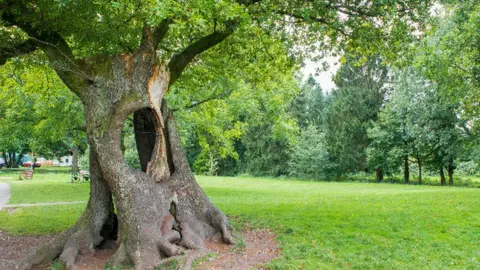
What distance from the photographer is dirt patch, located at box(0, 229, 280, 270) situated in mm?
8141

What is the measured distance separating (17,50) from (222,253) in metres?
6.53

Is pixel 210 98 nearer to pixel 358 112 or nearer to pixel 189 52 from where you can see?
pixel 189 52

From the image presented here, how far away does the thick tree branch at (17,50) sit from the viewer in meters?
9.52

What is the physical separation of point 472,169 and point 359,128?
36.0 ft

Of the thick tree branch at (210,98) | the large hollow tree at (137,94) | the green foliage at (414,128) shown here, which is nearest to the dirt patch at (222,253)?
the large hollow tree at (137,94)

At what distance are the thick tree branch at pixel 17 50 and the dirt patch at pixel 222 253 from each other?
4571 millimetres

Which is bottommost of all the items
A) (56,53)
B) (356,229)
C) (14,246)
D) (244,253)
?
(14,246)

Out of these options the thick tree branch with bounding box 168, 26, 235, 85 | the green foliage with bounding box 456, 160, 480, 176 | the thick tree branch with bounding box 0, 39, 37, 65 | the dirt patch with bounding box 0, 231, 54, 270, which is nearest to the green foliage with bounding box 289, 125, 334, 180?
the green foliage with bounding box 456, 160, 480, 176

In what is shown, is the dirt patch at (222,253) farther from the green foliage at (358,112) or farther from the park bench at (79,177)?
the green foliage at (358,112)

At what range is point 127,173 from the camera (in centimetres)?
873

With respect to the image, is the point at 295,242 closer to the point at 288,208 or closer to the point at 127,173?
the point at 127,173

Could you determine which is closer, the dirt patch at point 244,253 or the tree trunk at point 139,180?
the dirt patch at point 244,253

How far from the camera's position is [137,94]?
8789mm

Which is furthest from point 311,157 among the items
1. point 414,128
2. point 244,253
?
point 244,253
